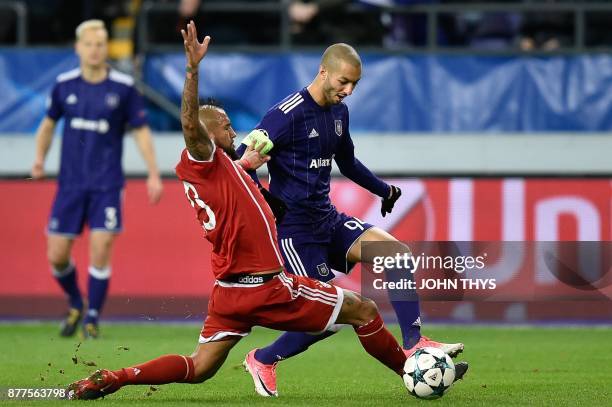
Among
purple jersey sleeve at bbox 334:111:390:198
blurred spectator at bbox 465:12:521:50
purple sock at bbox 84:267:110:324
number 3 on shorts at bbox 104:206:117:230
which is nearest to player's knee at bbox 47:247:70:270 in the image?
purple sock at bbox 84:267:110:324

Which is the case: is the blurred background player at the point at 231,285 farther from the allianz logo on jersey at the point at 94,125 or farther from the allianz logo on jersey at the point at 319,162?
the allianz logo on jersey at the point at 94,125

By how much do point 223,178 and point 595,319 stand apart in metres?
6.56

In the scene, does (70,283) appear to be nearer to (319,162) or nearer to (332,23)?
(319,162)

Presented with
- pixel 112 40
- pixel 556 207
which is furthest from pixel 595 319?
pixel 112 40

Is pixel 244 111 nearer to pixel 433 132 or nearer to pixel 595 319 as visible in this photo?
pixel 433 132

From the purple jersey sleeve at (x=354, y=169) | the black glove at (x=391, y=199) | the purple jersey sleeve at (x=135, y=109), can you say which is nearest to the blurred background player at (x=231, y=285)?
the purple jersey sleeve at (x=354, y=169)

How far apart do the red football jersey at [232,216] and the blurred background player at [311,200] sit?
0.89 meters

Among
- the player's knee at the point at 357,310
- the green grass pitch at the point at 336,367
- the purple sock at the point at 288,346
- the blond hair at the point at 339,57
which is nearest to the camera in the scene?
the player's knee at the point at 357,310

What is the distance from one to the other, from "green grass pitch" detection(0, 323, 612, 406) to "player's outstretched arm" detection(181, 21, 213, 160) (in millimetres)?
1410

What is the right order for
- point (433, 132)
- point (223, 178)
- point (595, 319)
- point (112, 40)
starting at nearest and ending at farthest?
1. point (223, 178)
2. point (595, 319)
3. point (433, 132)
4. point (112, 40)

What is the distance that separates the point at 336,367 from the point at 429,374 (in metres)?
2.25

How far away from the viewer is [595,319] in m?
12.6

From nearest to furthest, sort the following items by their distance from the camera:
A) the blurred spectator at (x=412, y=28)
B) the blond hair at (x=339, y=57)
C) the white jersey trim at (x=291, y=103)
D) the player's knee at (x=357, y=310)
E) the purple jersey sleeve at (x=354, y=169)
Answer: the player's knee at (x=357, y=310) → the blond hair at (x=339, y=57) → the white jersey trim at (x=291, y=103) → the purple jersey sleeve at (x=354, y=169) → the blurred spectator at (x=412, y=28)

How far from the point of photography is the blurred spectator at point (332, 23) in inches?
579
